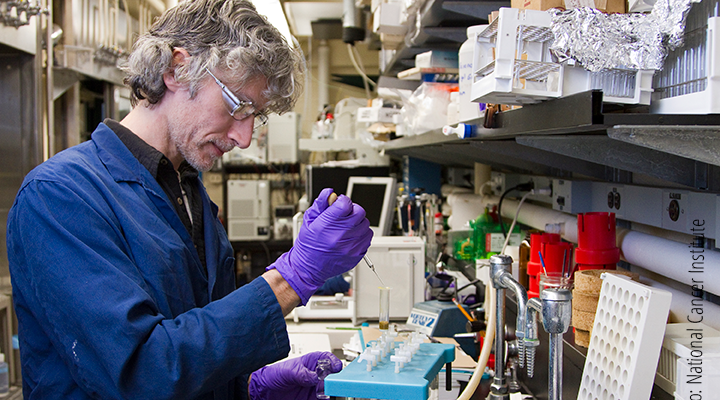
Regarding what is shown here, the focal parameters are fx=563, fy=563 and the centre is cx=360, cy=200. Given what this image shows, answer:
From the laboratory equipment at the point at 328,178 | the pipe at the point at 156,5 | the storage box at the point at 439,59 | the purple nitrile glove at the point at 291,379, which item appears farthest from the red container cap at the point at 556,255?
the pipe at the point at 156,5

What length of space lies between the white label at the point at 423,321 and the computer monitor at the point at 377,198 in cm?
161

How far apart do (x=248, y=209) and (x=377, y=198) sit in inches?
83.0

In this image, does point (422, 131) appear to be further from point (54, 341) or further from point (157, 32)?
point (54, 341)

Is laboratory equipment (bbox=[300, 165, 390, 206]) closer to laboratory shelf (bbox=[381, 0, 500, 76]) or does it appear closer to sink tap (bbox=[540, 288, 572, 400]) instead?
laboratory shelf (bbox=[381, 0, 500, 76])

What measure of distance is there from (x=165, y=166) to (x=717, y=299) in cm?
119

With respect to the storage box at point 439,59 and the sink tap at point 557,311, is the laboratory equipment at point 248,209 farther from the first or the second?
the sink tap at point 557,311

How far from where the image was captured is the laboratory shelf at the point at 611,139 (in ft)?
2.31

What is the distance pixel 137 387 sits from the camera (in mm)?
917

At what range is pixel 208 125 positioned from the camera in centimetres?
117

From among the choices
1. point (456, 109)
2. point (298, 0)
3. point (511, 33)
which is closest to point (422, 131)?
point (456, 109)

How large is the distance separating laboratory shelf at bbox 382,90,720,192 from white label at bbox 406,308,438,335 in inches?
22.7

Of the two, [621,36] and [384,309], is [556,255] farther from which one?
[621,36]

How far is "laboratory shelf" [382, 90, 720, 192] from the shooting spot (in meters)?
0.70

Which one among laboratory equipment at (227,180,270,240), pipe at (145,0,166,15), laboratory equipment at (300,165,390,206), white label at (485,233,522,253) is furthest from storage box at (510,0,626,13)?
laboratory equipment at (227,180,270,240)
